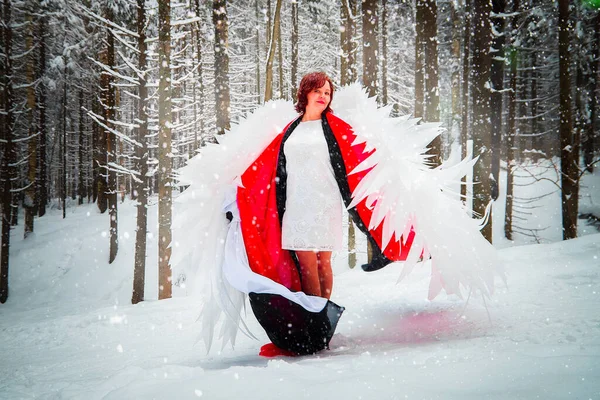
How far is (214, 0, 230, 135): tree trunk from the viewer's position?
8016 mm

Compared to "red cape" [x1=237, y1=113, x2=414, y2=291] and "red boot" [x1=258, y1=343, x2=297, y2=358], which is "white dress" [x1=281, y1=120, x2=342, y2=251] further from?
"red boot" [x1=258, y1=343, x2=297, y2=358]

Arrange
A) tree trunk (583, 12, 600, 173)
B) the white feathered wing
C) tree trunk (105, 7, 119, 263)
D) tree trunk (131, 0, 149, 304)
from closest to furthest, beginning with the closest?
the white feathered wing < tree trunk (131, 0, 149, 304) < tree trunk (583, 12, 600, 173) < tree trunk (105, 7, 119, 263)

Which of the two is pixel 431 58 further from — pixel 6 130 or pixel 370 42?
pixel 6 130

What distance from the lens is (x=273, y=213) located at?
3.38 m

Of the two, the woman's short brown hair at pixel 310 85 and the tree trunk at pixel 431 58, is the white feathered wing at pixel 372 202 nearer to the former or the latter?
the woman's short brown hair at pixel 310 85

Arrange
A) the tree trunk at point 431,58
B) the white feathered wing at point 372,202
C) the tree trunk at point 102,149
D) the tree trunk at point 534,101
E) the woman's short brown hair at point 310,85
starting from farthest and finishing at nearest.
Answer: the tree trunk at point 534,101 < the tree trunk at point 102,149 < the tree trunk at point 431,58 < the woman's short brown hair at point 310,85 < the white feathered wing at point 372,202

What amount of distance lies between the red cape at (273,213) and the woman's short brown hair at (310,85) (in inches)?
8.0

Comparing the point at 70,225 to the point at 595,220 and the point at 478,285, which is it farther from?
the point at 595,220

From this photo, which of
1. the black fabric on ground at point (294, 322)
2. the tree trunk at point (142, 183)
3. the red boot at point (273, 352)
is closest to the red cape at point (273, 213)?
the black fabric on ground at point (294, 322)

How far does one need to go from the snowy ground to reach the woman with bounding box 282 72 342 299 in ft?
2.37

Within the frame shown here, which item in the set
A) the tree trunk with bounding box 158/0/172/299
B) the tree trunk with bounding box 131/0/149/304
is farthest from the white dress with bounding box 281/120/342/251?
the tree trunk with bounding box 131/0/149/304

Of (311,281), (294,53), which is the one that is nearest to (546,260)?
(311,281)

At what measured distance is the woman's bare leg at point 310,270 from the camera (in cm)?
321

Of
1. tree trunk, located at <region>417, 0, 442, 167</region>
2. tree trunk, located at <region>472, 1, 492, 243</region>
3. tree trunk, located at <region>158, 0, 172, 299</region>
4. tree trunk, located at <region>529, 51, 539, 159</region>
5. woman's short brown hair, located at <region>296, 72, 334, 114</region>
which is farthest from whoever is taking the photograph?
tree trunk, located at <region>529, 51, 539, 159</region>
